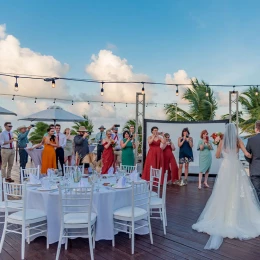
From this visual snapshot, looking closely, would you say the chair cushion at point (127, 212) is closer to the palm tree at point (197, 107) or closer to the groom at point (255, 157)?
the groom at point (255, 157)

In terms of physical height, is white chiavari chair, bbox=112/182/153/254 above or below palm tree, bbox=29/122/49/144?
below

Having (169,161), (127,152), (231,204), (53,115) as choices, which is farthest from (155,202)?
(53,115)

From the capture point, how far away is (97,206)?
3.49 m

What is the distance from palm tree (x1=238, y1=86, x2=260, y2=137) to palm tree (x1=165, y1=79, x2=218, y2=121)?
1.76 m

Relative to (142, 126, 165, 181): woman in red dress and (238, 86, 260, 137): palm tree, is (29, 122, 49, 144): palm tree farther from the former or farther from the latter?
(238, 86, 260, 137): palm tree

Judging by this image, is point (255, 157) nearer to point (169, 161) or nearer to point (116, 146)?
point (169, 161)

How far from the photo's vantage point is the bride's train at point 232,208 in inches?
152

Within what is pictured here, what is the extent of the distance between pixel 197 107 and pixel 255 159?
10.6 m

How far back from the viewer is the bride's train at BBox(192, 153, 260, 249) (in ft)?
12.6

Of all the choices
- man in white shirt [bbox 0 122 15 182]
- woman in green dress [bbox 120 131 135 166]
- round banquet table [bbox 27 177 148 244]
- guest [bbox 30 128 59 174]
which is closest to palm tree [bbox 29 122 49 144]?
man in white shirt [bbox 0 122 15 182]

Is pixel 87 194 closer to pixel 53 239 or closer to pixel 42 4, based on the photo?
pixel 53 239

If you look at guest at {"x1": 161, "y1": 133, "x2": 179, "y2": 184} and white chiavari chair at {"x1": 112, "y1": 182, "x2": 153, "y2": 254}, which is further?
guest at {"x1": 161, "y1": 133, "x2": 179, "y2": 184}

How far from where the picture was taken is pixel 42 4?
30.7 feet

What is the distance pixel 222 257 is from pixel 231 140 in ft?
5.97
